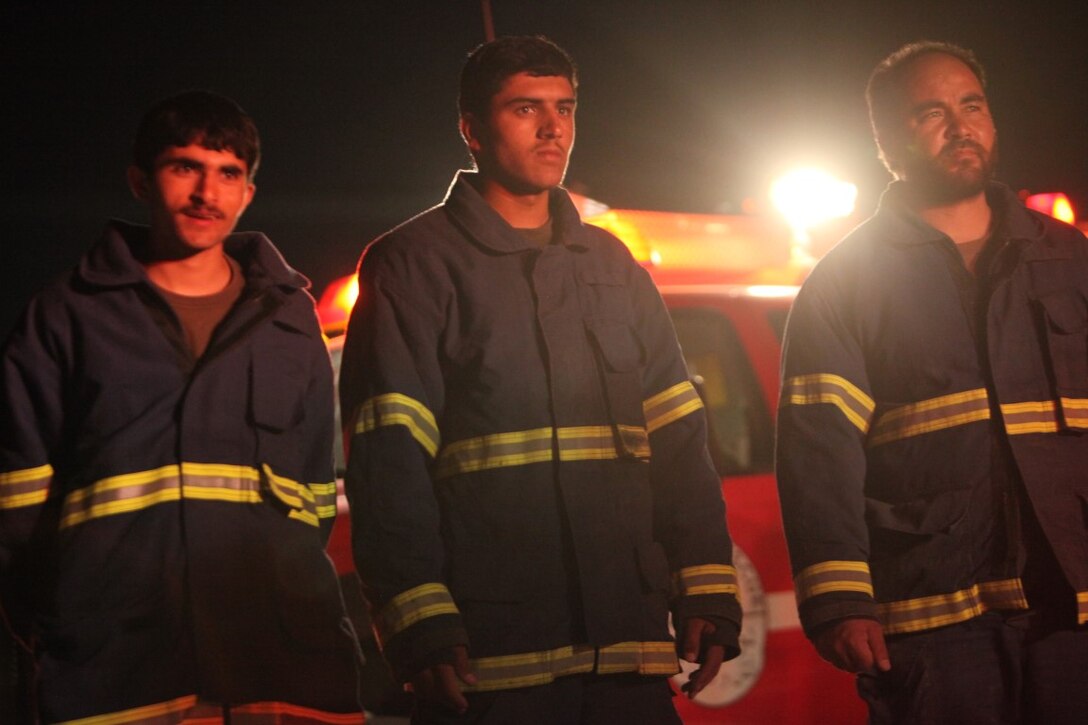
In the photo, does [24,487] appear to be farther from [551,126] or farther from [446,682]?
[551,126]

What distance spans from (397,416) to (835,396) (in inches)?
44.5

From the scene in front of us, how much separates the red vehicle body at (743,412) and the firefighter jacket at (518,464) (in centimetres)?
167

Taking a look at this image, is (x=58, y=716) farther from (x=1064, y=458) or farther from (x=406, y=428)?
(x=1064, y=458)

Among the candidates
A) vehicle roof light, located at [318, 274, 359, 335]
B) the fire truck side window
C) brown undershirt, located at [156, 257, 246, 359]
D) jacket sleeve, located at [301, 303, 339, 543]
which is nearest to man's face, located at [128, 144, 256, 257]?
brown undershirt, located at [156, 257, 246, 359]

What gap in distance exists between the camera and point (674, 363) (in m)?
3.23

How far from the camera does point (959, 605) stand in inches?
122

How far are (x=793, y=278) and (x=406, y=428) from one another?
315 cm

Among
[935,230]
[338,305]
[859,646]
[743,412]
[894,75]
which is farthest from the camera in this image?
[338,305]

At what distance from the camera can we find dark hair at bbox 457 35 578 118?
3230mm

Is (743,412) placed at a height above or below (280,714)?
above

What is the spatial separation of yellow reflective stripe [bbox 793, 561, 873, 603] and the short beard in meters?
1.04

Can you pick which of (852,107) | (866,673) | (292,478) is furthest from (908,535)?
(852,107)

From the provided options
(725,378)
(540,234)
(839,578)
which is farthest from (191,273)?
(725,378)

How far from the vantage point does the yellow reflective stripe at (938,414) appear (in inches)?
126
